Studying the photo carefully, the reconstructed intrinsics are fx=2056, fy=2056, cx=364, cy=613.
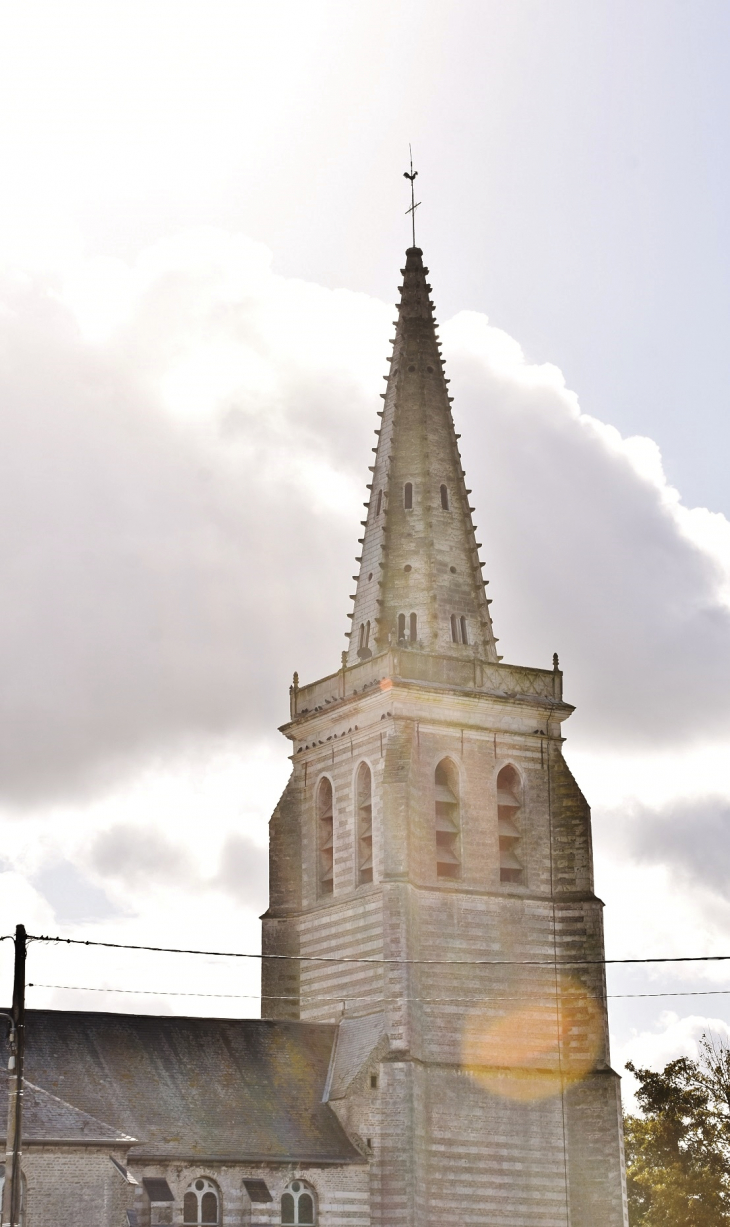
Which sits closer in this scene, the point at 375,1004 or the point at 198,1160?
the point at 198,1160

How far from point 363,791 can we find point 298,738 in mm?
4223

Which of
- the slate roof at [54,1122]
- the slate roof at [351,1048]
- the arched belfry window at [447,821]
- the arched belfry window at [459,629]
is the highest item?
the arched belfry window at [459,629]

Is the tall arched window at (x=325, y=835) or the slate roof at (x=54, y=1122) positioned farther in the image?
the tall arched window at (x=325, y=835)

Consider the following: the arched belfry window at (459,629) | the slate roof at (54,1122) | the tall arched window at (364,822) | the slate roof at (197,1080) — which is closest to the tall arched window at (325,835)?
the tall arched window at (364,822)

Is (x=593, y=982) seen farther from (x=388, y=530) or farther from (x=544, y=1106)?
(x=388, y=530)

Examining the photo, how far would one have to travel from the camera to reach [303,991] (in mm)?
62375

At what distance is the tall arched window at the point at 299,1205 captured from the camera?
5478 centimetres

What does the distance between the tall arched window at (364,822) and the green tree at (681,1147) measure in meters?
18.7

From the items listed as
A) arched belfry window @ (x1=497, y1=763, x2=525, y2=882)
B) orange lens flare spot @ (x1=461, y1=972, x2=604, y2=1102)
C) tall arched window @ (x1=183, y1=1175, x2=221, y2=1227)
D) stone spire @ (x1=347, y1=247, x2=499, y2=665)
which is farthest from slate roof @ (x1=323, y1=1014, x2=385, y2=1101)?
stone spire @ (x1=347, y1=247, x2=499, y2=665)

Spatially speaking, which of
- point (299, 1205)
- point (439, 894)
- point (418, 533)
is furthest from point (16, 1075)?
point (418, 533)

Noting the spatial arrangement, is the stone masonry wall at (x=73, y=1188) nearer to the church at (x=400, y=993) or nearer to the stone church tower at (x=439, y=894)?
the church at (x=400, y=993)

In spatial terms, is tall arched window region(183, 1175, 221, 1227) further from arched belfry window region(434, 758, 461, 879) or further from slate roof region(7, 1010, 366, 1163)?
arched belfry window region(434, 758, 461, 879)

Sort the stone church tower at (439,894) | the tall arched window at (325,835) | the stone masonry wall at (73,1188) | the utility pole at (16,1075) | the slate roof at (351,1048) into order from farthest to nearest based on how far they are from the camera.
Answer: the tall arched window at (325,835)
the slate roof at (351,1048)
the stone church tower at (439,894)
the stone masonry wall at (73,1188)
the utility pole at (16,1075)

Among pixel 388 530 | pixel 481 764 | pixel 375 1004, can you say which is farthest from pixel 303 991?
pixel 388 530
